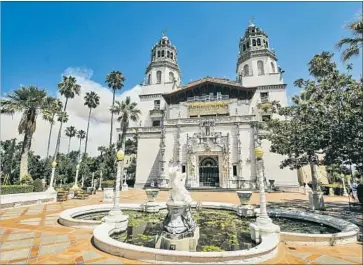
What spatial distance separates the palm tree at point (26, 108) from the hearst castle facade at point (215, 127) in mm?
15656

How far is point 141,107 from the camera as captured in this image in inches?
1596

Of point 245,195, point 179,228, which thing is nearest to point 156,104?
point 245,195

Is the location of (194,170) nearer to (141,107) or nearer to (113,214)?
(141,107)

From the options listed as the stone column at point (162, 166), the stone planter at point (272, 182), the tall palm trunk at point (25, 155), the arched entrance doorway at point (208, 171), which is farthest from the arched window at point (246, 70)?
the tall palm trunk at point (25, 155)

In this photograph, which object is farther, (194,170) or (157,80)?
(157,80)

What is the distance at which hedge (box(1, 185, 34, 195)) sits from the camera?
1534 cm

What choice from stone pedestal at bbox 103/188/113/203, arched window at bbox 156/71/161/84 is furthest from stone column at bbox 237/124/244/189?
arched window at bbox 156/71/161/84

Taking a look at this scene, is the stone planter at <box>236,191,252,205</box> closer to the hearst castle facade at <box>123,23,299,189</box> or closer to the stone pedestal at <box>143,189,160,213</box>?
the stone pedestal at <box>143,189,160,213</box>

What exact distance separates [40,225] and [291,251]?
9331 mm

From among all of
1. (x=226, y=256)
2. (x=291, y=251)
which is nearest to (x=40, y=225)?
(x=226, y=256)

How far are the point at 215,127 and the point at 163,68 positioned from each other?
18240mm

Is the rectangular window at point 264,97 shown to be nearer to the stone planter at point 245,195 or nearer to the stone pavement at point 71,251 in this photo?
the stone planter at point 245,195

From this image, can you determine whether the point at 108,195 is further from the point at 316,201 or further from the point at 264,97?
the point at 264,97

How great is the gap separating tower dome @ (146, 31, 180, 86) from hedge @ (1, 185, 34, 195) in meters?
28.9
